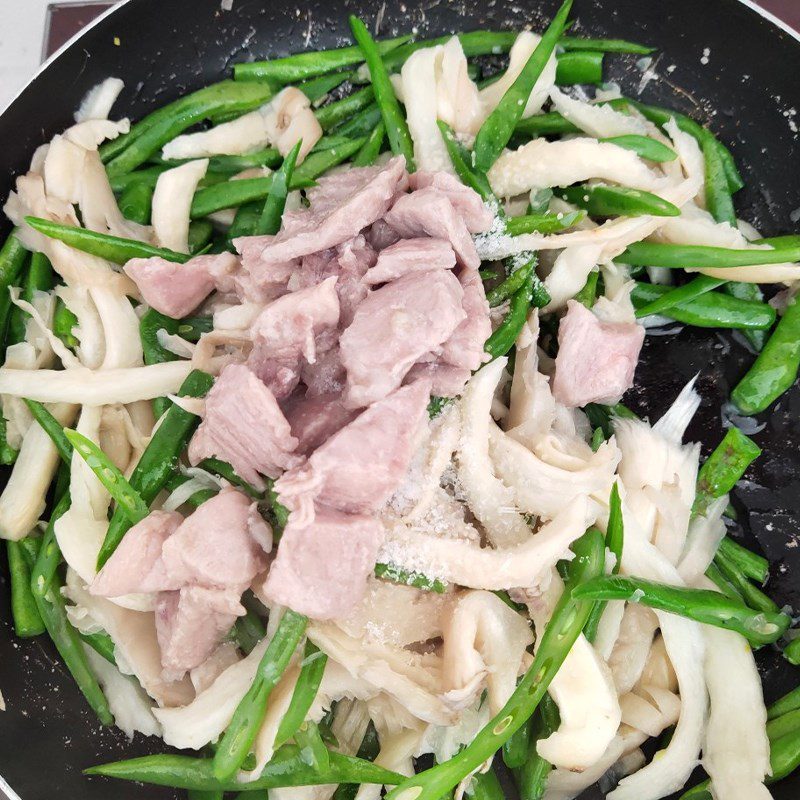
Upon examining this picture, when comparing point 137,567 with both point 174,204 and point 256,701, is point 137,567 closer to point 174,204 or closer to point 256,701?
point 256,701

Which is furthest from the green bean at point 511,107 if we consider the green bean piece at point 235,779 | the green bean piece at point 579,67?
the green bean piece at point 235,779

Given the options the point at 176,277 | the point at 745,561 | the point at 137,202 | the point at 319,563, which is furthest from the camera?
the point at 137,202

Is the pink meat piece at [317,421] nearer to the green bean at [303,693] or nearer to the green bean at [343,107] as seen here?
the green bean at [303,693]

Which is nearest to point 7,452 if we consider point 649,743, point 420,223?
point 420,223

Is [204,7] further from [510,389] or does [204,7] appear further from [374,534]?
[374,534]

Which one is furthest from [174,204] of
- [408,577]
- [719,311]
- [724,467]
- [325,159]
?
[724,467]

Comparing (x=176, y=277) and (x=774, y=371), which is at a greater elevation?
(x=774, y=371)

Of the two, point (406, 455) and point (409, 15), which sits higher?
point (409, 15)
